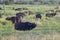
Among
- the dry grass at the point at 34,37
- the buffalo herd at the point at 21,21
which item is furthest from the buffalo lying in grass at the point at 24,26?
the dry grass at the point at 34,37

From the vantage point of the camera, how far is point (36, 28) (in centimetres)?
445

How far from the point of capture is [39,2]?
505 centimetres

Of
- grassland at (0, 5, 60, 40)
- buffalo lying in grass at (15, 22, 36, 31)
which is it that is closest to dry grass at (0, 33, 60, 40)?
grassland at (0, 5, 60, 40)

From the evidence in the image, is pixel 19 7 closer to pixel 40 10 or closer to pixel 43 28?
pixel 40 10

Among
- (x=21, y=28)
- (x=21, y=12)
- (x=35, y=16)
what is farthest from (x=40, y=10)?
(x=21, y=28)

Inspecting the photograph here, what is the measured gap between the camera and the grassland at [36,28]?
4.16 metres

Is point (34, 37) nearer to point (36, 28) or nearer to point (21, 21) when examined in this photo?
point (36, 28)

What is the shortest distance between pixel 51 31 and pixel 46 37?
1.19 ft

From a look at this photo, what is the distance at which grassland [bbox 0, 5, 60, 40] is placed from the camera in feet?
13.6

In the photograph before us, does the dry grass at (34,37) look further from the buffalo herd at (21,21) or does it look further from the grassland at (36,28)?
the buffalo herd at (21,21)

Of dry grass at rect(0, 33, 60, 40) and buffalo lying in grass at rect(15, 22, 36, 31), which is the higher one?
buffalo lying in grass at rect(15, 22, 36, 31)

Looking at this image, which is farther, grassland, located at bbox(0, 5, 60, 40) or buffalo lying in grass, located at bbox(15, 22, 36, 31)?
buffalo lying in grass, located at bbox(15, 22, 36, 31)

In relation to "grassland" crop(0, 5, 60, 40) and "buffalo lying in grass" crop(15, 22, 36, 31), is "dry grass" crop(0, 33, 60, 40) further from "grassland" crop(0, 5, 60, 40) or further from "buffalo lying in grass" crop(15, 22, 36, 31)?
"buffalo lying in grass" crop(15, 22, 36, 31)

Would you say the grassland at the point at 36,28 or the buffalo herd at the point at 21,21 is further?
the buffalo herd at the point at 21,21
